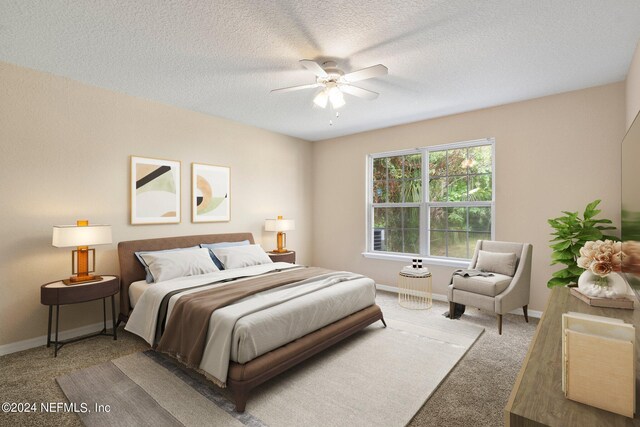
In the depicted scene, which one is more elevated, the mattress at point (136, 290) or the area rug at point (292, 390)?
the mattress at point (136, 290)

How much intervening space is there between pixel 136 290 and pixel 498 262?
418 cm

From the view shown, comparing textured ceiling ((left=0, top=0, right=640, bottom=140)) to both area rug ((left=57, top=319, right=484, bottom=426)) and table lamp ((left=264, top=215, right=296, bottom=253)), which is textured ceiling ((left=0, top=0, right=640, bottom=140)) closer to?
table lamp ((left=264, top=215, right=296, bottom=253))

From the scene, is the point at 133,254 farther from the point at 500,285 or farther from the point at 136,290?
the point at 500,285

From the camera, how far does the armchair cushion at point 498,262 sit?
3.73 m

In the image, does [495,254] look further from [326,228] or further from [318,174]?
[318,174]

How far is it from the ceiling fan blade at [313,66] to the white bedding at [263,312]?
1996mm

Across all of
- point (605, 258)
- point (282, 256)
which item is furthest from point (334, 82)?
point (282, 256)

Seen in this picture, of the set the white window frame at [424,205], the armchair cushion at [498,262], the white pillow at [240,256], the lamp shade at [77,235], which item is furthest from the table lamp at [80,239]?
the armchair cushion at [498,262]

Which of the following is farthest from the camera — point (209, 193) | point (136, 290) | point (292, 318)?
point (209, 193)

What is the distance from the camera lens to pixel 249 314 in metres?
2.36

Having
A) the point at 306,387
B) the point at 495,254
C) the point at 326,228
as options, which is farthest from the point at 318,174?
the point at 306,387

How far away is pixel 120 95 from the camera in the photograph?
145 inches

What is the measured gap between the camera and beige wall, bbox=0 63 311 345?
2.99 m

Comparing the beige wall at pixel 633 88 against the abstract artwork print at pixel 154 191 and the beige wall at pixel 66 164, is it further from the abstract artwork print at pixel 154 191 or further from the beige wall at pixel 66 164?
the abstract artwork print at pixel 154 191
